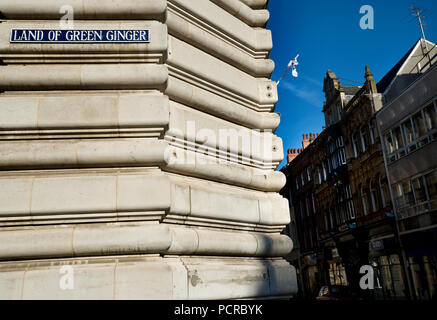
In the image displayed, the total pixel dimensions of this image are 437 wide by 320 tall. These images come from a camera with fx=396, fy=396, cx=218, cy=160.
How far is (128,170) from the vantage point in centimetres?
390

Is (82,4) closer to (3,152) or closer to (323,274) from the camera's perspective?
(3,152)

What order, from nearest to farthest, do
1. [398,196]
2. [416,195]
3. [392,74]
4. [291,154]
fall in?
[416,195], [398,196], [392,74], [291,154]

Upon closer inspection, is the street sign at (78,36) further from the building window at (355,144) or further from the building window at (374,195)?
the building window at (355,144)

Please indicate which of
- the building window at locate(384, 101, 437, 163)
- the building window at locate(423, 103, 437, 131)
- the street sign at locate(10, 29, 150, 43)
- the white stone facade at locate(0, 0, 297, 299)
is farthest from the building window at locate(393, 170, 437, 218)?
the street sign at locate(10, 29, 150, 43)

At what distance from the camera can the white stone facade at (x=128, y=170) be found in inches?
138

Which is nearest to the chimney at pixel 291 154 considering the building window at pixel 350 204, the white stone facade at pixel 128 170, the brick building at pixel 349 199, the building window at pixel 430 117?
the brick building at pixel 349 199

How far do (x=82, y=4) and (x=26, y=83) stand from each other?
104 cm

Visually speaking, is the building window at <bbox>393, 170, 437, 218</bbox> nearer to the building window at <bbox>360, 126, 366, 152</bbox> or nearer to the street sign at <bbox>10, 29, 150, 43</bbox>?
the building window at <bbox>360, 126, 366, 152</bbox>

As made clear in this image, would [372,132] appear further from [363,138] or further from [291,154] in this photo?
[291,154]

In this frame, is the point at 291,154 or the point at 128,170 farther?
the point at 291,154

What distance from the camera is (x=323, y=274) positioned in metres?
36.5

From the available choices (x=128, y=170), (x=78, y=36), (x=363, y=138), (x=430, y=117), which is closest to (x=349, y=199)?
(x=363, y=138)

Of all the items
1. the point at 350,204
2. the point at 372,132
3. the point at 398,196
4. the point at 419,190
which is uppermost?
the point at 372,132
